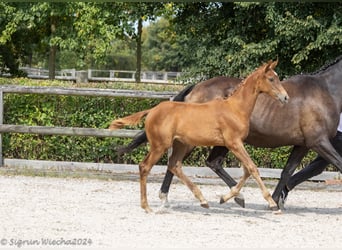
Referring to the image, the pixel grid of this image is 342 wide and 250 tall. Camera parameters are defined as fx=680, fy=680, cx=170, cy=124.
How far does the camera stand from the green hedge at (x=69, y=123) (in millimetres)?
10625

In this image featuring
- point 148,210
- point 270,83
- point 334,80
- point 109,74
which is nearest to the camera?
point 270,83

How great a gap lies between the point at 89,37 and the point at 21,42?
4667 millimetres

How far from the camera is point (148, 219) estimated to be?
6988 mm

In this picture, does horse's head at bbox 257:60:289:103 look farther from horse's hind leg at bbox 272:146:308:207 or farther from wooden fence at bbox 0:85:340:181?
wooden fence at bbox 0:85:340:181

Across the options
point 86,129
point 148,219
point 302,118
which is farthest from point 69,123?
point 302,118

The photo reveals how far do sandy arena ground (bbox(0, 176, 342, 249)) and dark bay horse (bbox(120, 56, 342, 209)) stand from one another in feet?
1.73

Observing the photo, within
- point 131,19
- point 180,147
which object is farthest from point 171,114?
point 131,19

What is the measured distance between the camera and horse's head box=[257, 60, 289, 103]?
7.04m

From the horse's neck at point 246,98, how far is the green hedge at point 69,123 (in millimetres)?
3324

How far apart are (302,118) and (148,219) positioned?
2118mm

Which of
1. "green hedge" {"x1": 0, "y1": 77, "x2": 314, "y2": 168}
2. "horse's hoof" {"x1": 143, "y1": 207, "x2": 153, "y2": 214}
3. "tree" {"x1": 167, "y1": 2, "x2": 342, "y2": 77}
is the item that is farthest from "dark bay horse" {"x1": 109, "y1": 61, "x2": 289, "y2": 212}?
"tree" {"x1": 167, "y1": 2, "x2": 342, "y2": 77}

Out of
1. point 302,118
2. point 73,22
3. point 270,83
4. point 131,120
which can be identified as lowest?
point 131,120

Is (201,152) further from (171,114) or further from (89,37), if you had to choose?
(89,37)

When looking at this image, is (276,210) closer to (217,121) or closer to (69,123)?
(217,121)
